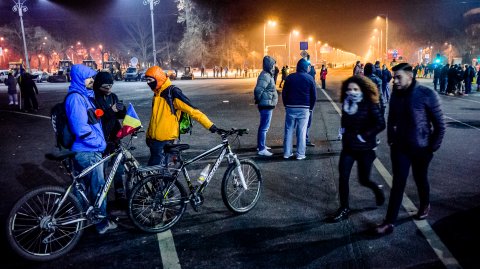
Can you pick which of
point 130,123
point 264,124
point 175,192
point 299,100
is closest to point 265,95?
point 264,124

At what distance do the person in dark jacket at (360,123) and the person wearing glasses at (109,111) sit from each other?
2.78 metres

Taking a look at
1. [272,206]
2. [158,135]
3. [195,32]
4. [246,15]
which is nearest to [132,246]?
[158,135]

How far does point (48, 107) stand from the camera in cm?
1934

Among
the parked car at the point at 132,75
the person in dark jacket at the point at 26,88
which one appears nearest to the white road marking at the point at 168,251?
the person in dark jacket at the point at 26,88

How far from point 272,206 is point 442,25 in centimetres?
6964

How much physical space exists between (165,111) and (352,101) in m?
2.26

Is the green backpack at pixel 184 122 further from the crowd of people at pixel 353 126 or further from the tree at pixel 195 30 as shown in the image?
the tree at pixel 195 30

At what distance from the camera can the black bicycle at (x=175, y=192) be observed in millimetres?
4594

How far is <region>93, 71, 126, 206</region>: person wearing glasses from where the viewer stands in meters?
5.18

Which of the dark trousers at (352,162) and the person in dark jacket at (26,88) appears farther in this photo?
the person in dark jacket at (26,88)

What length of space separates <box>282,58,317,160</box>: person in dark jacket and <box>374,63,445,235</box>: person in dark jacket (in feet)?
10.3

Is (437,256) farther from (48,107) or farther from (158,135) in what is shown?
(48,107)

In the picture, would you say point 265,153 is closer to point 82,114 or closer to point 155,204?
point 155,204

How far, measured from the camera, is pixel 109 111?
17.6 feet
